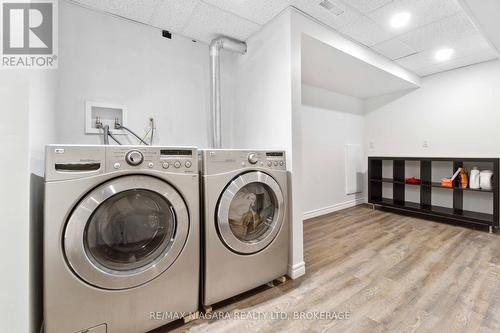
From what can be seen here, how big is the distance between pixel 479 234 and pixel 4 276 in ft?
13.6

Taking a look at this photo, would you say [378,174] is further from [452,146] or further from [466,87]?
[466,87]

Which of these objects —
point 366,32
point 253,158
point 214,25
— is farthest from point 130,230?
point 366,32

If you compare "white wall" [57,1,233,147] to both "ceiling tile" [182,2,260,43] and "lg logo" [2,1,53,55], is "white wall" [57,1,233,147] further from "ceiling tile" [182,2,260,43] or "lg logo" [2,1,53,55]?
"lg logo" [2,1,53,55]

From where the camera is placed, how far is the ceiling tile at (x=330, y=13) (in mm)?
1751

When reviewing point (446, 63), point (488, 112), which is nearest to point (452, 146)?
point (488, 112)

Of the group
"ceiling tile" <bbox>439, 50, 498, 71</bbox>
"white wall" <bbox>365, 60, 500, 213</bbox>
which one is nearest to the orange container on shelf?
"white wall" <bbox>365, 60, 500, 213</bbox>

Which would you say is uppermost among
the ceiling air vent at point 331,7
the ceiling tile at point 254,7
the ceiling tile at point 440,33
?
the ceiling tile at point 440,33

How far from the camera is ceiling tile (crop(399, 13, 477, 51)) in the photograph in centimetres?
206

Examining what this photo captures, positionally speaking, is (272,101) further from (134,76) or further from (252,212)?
(134,76)

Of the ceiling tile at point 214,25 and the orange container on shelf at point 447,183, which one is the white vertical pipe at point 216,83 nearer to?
the ceiling tile at point 214,25

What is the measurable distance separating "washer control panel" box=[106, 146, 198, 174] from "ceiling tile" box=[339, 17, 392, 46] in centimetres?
199

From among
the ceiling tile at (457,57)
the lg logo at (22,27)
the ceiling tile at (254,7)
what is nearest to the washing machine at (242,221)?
the lg logo at (22,27)

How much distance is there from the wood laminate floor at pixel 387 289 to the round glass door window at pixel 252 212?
44 cm

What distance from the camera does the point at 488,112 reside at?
117 inches
